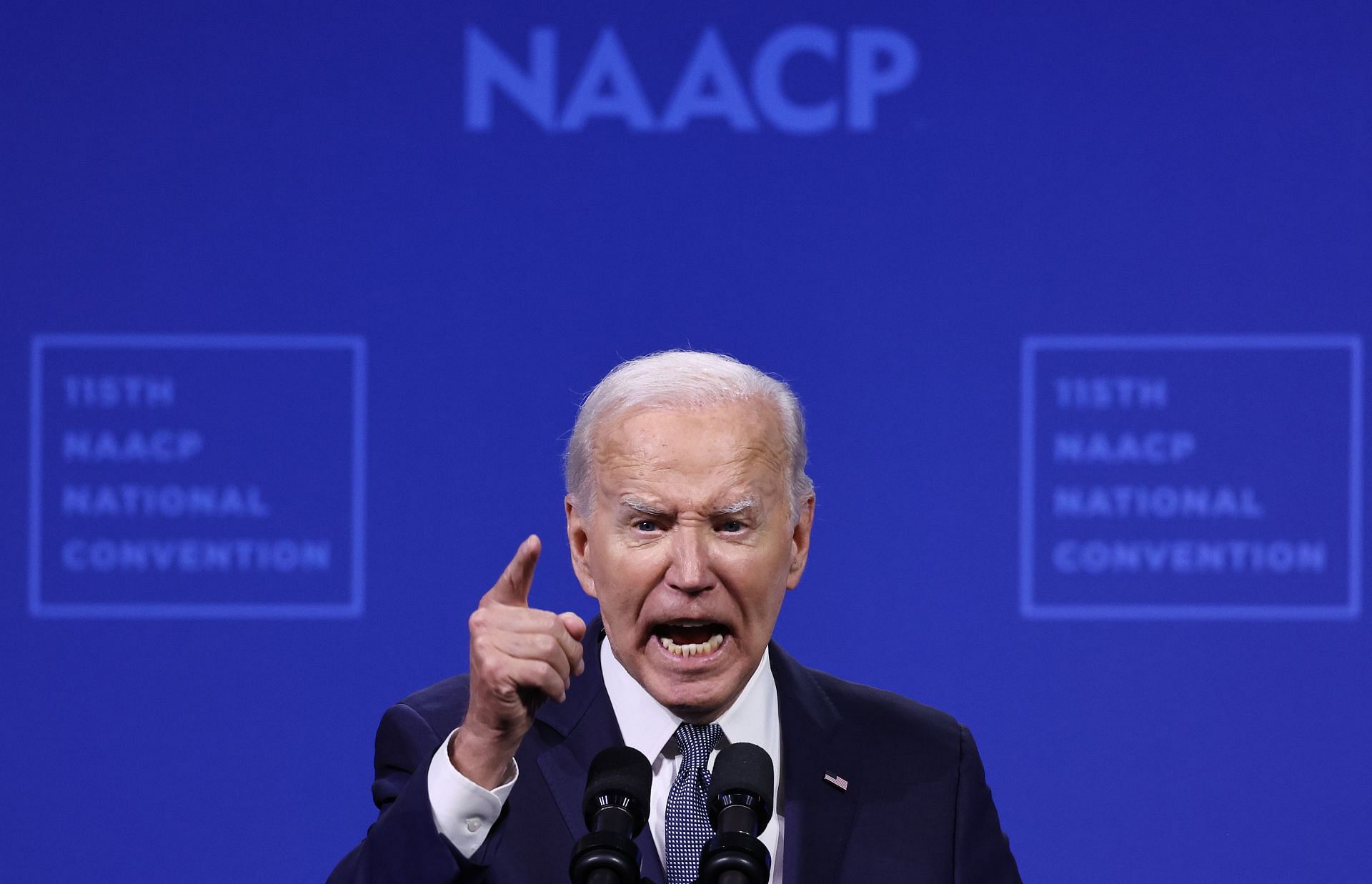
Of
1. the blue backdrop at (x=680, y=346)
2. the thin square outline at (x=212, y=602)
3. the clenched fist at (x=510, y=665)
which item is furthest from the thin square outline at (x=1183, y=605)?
the clenched fist at (x=510, y=665)

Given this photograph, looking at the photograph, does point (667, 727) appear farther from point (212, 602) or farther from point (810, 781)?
point (212, 602)

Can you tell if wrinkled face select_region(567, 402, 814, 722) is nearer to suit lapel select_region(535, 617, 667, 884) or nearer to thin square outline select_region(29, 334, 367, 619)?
suit lapel select_region(535, 617, 667, 884)

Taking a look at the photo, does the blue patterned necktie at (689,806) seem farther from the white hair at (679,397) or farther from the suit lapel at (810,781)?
the white hair at (679,397)

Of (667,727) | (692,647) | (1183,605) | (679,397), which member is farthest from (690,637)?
(1183,605)

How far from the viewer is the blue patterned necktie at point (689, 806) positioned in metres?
2.19

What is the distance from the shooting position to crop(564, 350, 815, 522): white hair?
2.31 meters

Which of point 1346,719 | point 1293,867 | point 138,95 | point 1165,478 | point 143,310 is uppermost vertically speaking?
point 138,95

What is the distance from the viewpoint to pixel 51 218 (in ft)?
12.6

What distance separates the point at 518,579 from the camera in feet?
6.20

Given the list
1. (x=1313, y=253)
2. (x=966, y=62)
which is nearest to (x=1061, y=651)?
(x=1313, y=253)

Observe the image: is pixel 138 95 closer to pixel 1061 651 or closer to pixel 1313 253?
pixel 1061 651

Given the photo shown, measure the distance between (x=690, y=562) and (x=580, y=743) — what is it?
0.34 metres

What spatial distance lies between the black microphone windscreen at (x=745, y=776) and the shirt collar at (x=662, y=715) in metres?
0.54

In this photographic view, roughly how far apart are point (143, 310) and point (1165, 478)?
253 cm
